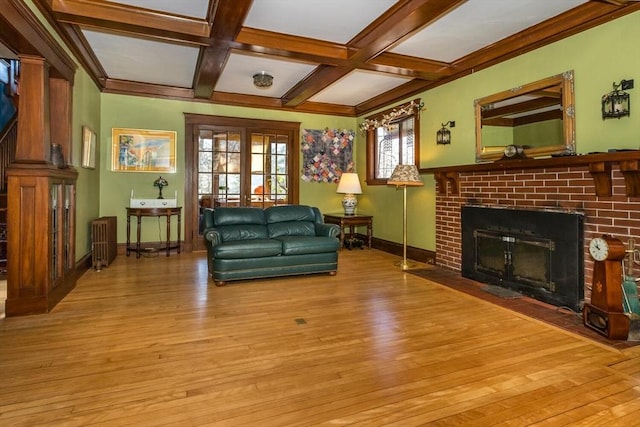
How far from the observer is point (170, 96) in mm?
5887

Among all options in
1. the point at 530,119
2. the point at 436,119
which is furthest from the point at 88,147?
the point at 530,119

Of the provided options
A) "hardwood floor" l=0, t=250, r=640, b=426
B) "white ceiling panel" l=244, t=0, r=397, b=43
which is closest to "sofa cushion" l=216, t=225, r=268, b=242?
"hardwood floor" l=0, t=250, r=640, b=426

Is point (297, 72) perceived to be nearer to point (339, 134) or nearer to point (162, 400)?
point (339, 134)

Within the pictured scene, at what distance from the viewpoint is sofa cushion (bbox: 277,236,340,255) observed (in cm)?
432

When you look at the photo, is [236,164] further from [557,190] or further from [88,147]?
[557,190]

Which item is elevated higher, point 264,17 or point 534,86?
point 264,17

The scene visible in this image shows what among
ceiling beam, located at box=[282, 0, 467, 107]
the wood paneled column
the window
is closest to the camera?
ceiling beam, located at box=[282, 0, 467, 107]

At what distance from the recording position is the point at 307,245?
4398 millimetres

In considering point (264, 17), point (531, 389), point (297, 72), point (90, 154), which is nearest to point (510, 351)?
point (531, 389)

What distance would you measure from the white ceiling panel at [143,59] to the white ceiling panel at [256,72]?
1.54 ft

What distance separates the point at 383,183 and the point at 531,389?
4.65 meters

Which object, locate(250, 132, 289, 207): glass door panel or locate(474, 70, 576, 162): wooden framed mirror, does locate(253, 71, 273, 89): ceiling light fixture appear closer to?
locate(250, 132, 289, 207): glass door panel

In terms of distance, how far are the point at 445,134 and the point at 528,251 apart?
1.92 metres

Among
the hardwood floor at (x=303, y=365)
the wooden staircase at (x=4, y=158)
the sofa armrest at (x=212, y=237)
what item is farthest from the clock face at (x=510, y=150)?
the wooden staircase at (x=4, y=158)
